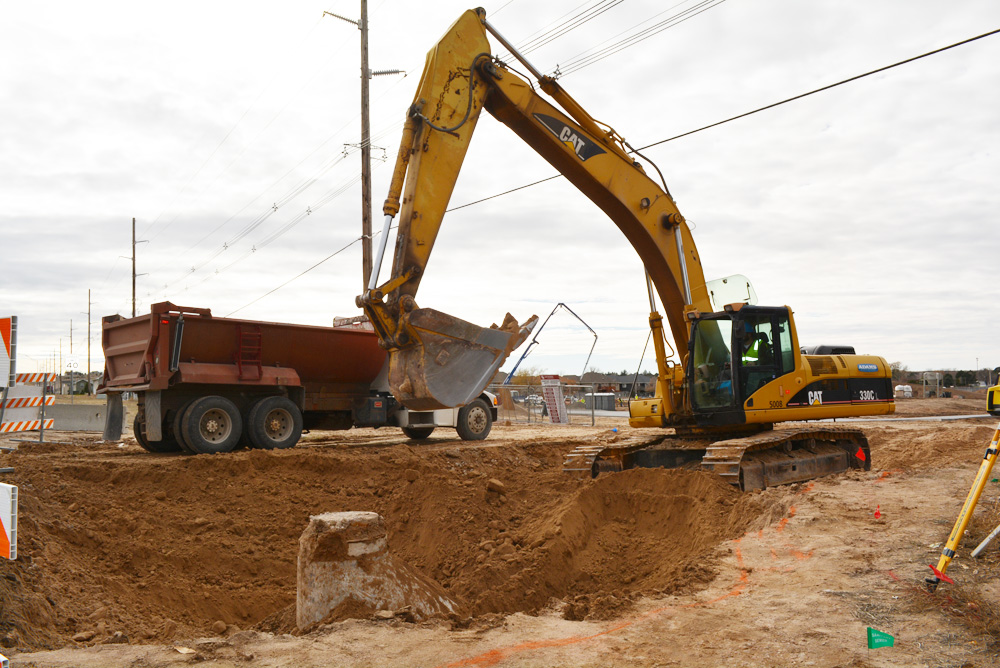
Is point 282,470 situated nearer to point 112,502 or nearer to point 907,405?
point 112,502

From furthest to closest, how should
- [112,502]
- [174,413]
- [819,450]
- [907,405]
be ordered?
[907,405] < [174,413] < [819,450] < [112,502]

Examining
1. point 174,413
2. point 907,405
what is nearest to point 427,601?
point 174,413

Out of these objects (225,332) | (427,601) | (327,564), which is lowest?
(427,601)

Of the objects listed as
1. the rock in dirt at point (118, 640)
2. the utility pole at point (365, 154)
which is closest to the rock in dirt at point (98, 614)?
the rock in dirt at point (118, 640)

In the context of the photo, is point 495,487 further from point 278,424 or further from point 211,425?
point 211,425

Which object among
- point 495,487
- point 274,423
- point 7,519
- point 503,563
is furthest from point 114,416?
point 7,519

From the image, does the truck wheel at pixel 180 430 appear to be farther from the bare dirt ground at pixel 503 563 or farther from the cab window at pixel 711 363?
the cab window at pixel 711 363

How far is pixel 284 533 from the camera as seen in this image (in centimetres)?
921

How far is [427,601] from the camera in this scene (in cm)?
537

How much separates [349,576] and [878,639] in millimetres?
3286

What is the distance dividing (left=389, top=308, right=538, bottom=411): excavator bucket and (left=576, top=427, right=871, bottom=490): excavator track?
3.24m

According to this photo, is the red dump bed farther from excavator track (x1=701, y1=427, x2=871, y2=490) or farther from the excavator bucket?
excavator track (x1=701, y1=427, x2=871, y2=490)

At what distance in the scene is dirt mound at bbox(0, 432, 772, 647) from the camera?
19.9 feet

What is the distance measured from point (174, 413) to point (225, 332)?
151cm
